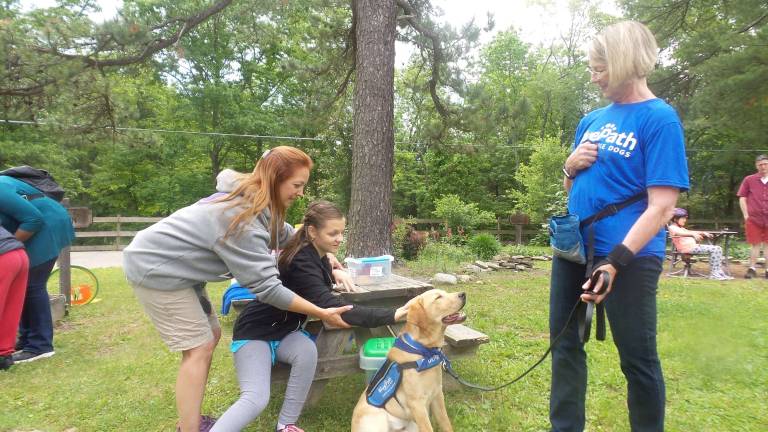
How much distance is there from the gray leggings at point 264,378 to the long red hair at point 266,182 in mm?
786

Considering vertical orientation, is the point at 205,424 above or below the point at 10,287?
below

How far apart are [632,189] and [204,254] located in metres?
2.14

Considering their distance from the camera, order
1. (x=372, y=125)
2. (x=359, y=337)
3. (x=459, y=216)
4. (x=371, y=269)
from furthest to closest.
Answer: (x=459, y=216) → (x=372, y=125) → (x=371, y=269) → (x=359, y=337)

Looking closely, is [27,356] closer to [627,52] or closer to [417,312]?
[417,312]

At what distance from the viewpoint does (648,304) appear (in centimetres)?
192

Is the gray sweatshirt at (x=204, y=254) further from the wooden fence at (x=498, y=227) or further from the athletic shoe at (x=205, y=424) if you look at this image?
the wooden fence at (x=498, y=227)

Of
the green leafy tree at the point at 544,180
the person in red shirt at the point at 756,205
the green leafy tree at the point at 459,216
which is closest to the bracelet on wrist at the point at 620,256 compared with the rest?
the person in red shirt at the point at 756,205

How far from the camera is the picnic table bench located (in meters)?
3.01

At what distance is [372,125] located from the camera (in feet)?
22.4

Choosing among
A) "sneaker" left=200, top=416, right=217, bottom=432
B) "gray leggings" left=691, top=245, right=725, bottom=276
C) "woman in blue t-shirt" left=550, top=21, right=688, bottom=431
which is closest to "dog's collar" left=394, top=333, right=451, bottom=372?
"woman in blue t-shirt" left=550, top=21, right=688, bottom=431

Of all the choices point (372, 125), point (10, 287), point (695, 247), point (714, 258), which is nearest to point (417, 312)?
point (10, 287)

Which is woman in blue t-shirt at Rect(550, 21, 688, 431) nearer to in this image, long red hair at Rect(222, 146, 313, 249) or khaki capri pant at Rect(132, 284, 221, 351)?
long red hair at Rect(222, 146, 313, 249)

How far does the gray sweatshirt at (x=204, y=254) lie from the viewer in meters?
2.25

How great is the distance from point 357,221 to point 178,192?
1894 centimetres
